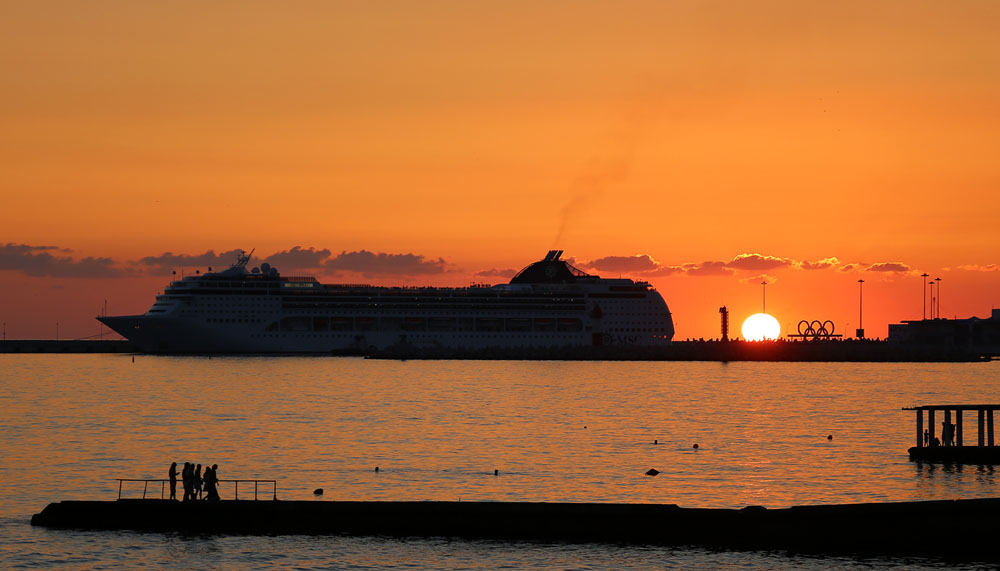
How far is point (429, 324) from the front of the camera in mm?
186625

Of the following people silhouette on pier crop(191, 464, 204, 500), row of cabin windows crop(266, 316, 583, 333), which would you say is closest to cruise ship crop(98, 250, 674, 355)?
row of cabin windows crop(266, 316, 583, 333)

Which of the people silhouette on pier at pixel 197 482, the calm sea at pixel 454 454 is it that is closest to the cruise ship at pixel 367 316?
the calm sea at pixel 454 454

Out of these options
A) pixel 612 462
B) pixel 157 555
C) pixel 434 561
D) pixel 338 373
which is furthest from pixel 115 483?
pixel 338 373

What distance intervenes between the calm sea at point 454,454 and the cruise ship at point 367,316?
61.6 meters

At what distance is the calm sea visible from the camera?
36531 mm

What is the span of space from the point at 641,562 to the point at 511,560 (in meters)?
3.74

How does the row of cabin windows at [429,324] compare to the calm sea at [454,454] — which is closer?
the calm sea at [454,454]

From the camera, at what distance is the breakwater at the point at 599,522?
123 feet

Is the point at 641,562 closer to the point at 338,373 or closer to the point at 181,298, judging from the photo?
the point at 338,373

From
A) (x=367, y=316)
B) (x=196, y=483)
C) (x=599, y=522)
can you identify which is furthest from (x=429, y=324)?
(x=599, y=522)

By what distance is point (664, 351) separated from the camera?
188875 millimetres

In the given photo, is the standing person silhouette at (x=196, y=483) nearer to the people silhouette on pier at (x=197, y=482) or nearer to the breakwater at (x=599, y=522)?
the people silhouette on pier at (x=197, y=482)

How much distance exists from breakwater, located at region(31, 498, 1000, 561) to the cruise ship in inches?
5455

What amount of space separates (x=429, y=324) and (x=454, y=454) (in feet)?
425
